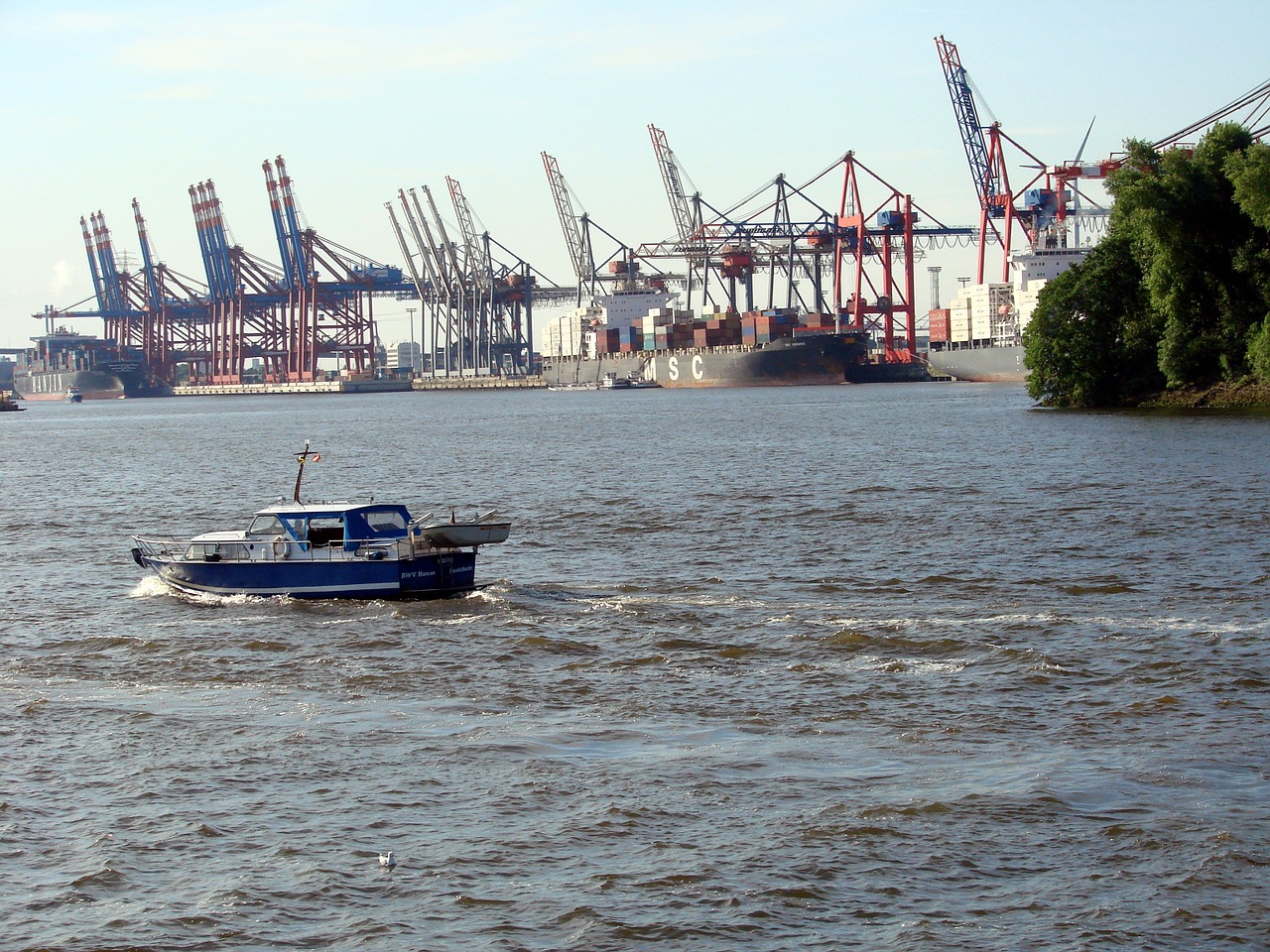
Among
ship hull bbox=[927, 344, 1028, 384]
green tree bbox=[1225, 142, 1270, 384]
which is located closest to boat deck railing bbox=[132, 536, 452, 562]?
green tree bbox=[1225, 142, 1270, 384]

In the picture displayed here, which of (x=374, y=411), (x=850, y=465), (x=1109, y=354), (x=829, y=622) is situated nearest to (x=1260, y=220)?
(x=1109, y=354)

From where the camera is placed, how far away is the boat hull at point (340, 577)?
30.6 metres

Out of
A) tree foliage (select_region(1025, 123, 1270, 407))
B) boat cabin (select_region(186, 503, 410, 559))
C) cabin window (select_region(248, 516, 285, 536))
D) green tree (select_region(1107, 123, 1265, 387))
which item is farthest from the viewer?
green tree (select_region(1107, 123, 1265, 387))

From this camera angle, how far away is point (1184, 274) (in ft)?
265

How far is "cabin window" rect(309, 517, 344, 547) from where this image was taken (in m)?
31.5

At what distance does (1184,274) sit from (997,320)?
300 feet

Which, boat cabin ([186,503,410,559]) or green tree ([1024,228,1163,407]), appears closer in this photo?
boat cabin ([186,503,410,559])

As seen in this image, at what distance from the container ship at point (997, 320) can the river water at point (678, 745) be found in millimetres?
126757

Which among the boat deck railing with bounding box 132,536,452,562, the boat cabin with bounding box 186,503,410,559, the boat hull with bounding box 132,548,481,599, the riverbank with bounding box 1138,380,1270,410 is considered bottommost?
the boat hull with bounding box 132,548,481,599

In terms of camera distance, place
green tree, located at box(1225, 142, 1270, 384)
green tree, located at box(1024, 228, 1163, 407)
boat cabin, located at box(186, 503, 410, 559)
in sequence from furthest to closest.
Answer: green tree, located at box(1024, 228, 1163, 407) → green tree, located at box(1225, 142, 1270, 384) → boat cabin, located at box(186, 503, 410, 559)

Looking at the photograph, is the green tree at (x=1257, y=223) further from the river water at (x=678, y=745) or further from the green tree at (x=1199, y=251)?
the river water at (x=678, y=745)

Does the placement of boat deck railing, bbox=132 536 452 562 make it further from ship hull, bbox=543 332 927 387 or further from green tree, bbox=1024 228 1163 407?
ship hull, bbox=543 332 927 387

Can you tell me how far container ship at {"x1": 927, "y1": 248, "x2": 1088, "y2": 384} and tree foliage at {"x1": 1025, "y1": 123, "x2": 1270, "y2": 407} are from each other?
74943mm

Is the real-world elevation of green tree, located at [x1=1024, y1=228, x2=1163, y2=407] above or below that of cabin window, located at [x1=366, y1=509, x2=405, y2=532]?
above
